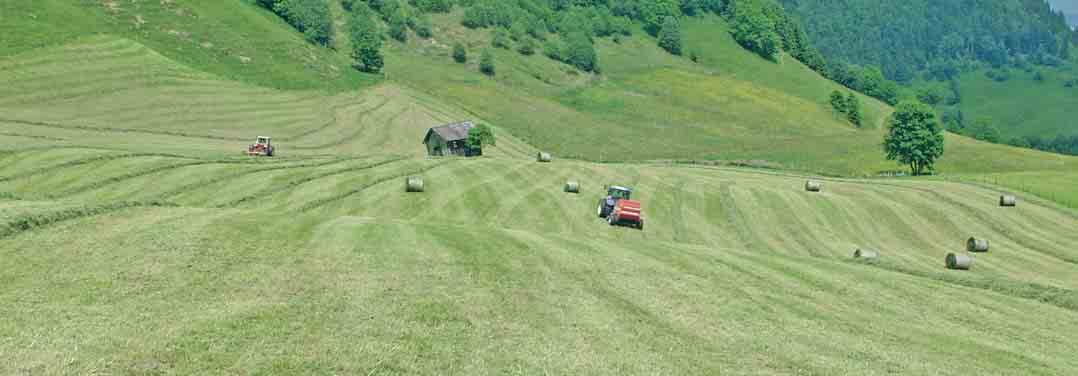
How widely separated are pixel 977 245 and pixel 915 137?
228ft

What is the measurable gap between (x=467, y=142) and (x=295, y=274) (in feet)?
243

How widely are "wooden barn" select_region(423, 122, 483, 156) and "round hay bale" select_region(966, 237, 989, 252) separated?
57019mm

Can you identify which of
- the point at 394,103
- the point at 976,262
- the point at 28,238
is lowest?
the point at 976,262

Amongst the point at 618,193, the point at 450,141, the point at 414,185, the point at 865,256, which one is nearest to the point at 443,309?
the point at 865,256

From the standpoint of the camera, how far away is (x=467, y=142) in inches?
3723

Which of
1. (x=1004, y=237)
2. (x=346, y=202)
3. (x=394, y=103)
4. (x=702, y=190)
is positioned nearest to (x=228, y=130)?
(x=394, y=103)

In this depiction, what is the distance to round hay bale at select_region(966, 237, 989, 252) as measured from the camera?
4912cm

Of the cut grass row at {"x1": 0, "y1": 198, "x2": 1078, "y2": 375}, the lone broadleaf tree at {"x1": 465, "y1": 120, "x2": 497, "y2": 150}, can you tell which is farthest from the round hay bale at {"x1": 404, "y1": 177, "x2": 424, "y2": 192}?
the lone broadleaf tree at {"x1": 465, "y1": 120, "x2": 497, "y2": 150}

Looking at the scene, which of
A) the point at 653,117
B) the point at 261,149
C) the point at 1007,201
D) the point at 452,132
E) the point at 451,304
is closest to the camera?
the point at 451,304

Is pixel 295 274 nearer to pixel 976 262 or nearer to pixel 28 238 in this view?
pixel 28 238

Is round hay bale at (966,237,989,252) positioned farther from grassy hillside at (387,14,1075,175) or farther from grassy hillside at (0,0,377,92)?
grassy hillside at (0,0,377,92)

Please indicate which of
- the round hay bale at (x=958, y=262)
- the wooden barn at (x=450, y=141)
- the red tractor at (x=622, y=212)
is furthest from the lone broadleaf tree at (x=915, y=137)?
the red tractor at (x=622, y=212)

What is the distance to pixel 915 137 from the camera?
112 metres

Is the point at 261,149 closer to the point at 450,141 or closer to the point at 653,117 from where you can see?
the point at 450,141
